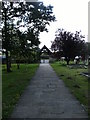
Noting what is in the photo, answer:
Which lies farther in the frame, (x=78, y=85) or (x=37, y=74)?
(x=37, y=74)

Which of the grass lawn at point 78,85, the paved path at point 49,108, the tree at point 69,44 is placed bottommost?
the paved path at point 49,108

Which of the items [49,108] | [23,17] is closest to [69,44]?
[23,17]

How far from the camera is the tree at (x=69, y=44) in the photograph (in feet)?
174

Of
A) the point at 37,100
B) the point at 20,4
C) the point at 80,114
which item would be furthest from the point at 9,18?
the point at 80,114

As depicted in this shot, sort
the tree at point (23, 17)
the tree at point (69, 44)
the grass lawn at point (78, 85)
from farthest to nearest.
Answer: the tree at point (69, 44)
the tree at point (23, 17)
the grass lawn at point (78, 85)

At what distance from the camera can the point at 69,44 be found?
52969 mm

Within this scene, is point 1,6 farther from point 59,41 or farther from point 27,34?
point 59,41

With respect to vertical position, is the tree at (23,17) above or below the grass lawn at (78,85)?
above

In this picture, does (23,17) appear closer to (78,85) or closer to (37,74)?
(37,74)

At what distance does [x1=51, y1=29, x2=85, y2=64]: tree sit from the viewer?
53062mm

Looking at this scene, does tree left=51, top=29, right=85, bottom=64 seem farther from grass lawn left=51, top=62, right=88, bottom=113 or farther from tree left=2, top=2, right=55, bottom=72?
grass lawn left=51, top=62, right=88, bottom=113

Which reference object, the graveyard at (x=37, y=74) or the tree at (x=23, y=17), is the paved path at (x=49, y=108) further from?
the tree at (x=23, y=17)

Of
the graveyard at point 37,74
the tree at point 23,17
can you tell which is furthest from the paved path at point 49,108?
the tree at point 23,17

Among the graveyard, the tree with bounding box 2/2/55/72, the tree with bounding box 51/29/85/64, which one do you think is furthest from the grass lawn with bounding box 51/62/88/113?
the tree with bounding box 51/29/85/64
